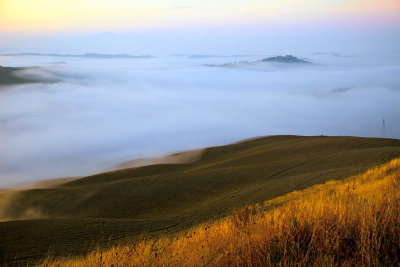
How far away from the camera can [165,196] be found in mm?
22828

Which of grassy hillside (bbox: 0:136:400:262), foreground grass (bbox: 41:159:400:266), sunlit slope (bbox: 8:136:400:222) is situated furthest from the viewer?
sunlit slope (bbox: 8:136:400:222)

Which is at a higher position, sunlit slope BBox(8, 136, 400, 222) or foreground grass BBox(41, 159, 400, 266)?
foreground grass BBox(41, 159, 400, 266)

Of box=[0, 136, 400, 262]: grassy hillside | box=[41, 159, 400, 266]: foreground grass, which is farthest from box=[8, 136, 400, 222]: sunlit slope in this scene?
box=[41, 159, 400, 266]: foreground grass

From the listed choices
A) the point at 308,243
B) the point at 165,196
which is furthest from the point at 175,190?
the point at 308,243

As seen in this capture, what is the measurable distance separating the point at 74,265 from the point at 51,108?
16868cm

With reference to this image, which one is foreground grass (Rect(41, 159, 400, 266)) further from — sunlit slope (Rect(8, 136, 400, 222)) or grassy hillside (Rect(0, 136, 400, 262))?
sunlit slope (Rect(8, 136, 400, 222))

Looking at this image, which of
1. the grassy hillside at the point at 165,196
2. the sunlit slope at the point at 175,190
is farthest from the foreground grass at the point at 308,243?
the sunlit slope at the point at 175,190

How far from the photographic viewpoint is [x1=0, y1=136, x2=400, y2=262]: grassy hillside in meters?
11.9

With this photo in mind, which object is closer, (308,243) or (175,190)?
(308,243)

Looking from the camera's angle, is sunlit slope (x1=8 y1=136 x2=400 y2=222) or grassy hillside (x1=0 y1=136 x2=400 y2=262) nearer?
grassy hillside (x1=0 y1=136 x2=400 y2=262)

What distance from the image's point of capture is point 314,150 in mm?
29703

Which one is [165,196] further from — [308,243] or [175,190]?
[308,243]

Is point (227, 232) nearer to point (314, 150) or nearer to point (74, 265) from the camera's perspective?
point (74, 265)

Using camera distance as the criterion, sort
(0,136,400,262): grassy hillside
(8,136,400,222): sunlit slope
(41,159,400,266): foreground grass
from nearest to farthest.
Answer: (41,159,400,266): foreground grass
(0,136,400,262): grassy hillside
(8,136,400,222): sunlit slope
